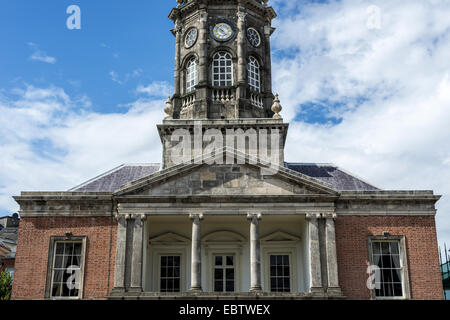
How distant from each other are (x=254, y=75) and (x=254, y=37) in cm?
220

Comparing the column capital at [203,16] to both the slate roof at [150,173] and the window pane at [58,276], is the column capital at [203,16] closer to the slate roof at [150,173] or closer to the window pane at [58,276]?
the slate roof at [150,173]

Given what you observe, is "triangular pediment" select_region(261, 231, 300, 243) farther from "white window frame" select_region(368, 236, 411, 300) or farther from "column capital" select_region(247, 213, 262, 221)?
"white window frame" select_region(368, 236, 411, 300)

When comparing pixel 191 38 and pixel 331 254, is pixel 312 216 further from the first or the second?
pixel 191 38

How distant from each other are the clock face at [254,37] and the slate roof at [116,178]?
27.8 feet

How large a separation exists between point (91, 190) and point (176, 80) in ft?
25.5

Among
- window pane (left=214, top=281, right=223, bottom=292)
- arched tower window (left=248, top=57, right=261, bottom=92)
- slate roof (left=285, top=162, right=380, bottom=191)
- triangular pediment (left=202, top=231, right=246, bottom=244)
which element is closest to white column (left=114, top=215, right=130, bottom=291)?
triangular pediment (left=202, top=231, right=246, bottom=244)

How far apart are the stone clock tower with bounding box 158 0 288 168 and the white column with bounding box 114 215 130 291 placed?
16.1ft

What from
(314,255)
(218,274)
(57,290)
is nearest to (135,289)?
(57,290)

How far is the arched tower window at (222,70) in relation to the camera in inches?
1141

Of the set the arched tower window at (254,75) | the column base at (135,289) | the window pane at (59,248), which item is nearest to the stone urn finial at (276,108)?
the arched tower window at (254,75)

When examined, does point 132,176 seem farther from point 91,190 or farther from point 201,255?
point 201,255

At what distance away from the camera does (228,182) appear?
2380 centimetres

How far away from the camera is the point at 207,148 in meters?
27.5
